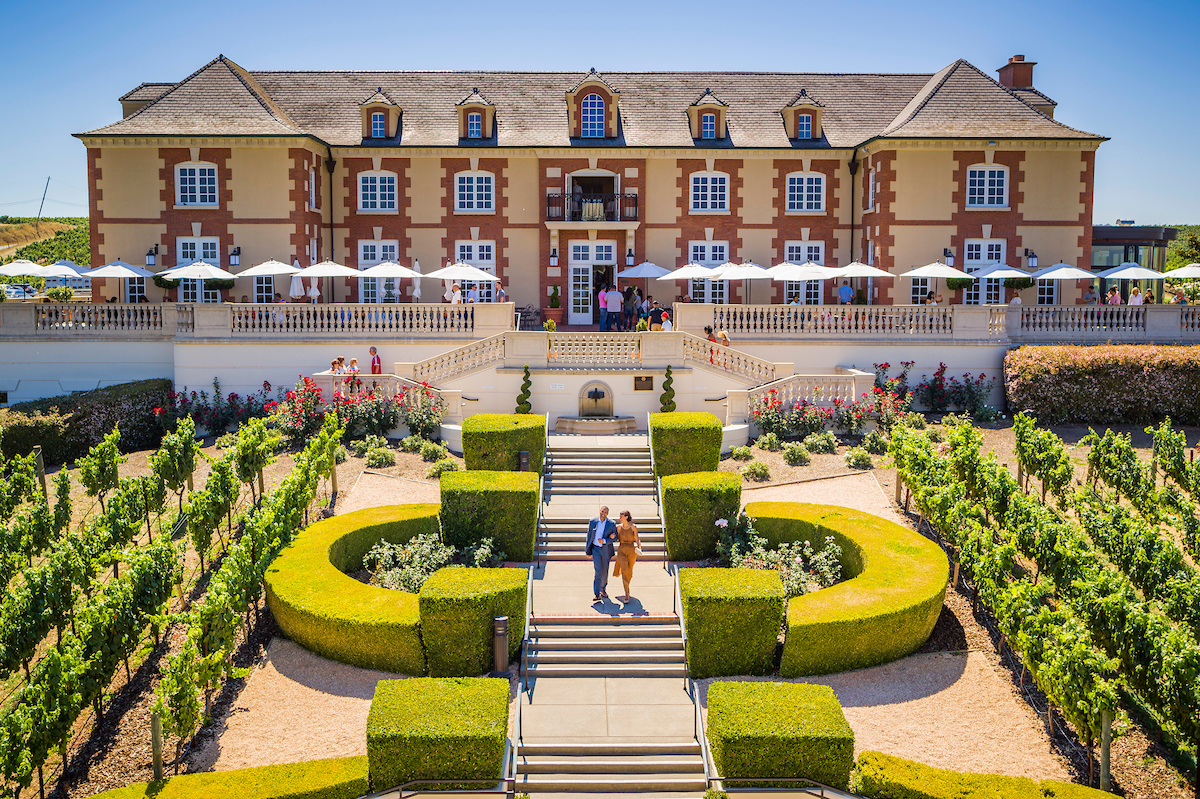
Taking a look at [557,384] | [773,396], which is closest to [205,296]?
[557,384]

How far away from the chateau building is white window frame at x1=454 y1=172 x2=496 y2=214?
8 centimetres

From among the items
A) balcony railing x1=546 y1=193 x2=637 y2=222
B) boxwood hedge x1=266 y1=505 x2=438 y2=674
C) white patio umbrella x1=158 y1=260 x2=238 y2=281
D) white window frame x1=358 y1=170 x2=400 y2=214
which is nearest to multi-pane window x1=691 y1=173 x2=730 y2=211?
balcony railing x1=546 y1=193 x2=637 y2=222

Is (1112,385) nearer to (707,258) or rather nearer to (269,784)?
(707,258)

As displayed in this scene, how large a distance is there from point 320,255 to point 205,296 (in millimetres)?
4183

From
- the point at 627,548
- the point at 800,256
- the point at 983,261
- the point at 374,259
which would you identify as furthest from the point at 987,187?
the point at 627,548

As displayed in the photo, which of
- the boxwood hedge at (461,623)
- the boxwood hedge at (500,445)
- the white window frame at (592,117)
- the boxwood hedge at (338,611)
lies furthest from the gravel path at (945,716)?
the white window frame at (592,117)

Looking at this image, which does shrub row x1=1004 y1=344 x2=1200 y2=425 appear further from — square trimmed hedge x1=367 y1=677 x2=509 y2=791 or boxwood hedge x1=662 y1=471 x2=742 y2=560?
square trimmed hedge x1=367 y1=677 x2=509 y2=791

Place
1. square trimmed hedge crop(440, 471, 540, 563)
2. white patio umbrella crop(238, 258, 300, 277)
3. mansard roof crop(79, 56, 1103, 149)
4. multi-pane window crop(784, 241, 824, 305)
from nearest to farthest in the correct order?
square trimmed hedge crop(440, 471, 540, 563) → white patio umbrella crop(238, 258, 300, 277) → mansard roof crop(79, 56, 1103, 149) → multi-pane window crop(784, 241, 824, 305)

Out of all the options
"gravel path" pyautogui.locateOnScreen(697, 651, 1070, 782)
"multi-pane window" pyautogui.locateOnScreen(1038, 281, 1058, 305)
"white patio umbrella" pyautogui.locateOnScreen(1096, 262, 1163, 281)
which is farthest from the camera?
"multi-pane window" pyautogui.locateOnScreen(1038, 281, 1058, 305)

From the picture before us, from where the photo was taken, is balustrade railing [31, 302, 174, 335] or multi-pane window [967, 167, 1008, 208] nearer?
balustrade railing [31, 302, 174, 335]

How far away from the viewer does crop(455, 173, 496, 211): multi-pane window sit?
34938 mm

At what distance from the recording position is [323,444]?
20.4 meters

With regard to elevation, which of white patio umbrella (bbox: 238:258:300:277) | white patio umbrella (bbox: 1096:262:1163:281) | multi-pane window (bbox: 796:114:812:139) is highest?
multi-pane window (bbox: 796:114:812:139)

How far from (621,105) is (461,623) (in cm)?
2663
